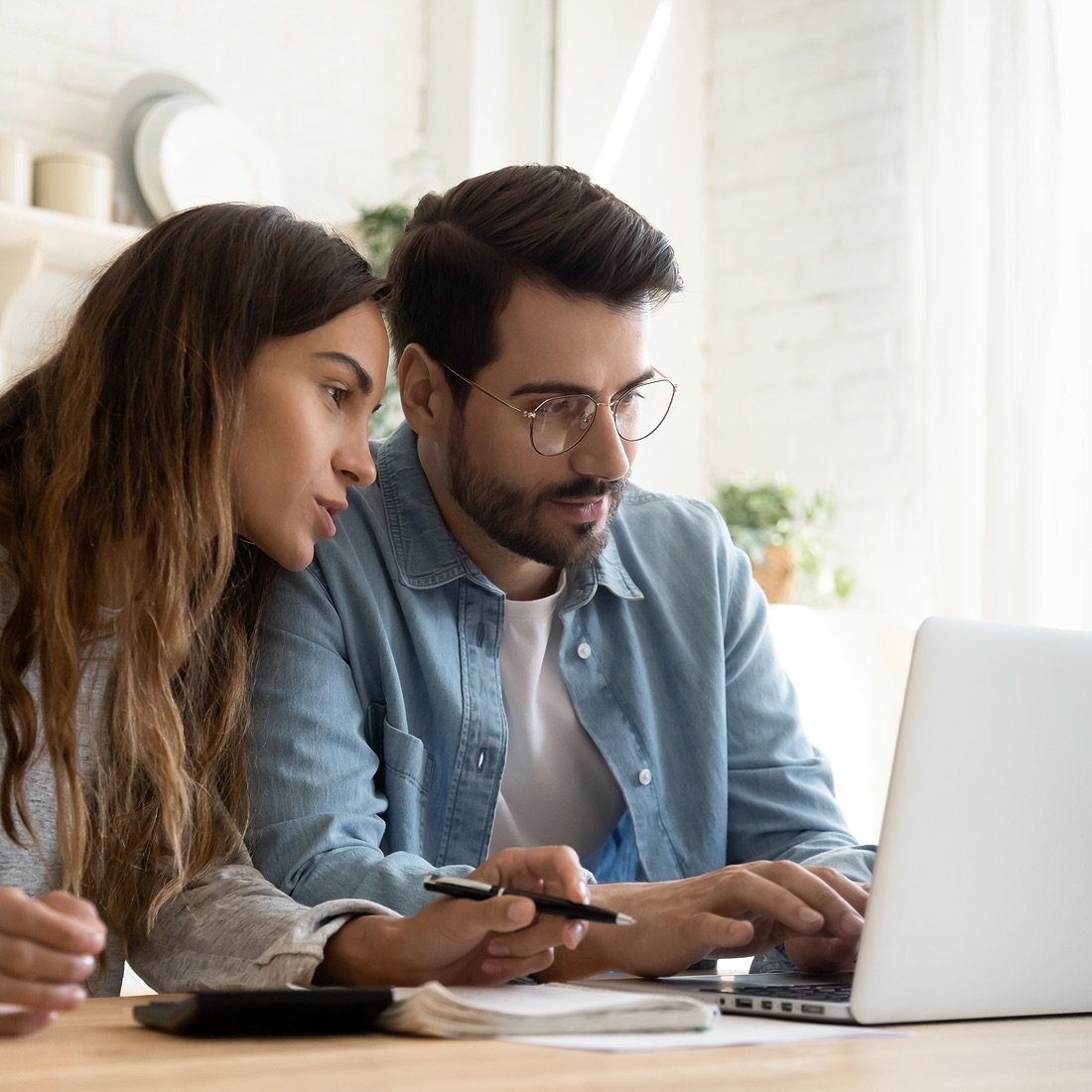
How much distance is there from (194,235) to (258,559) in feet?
1.01

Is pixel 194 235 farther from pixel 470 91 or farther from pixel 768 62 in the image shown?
pixel 768 62

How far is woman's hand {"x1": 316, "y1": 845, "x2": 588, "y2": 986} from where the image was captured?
96 centimetres

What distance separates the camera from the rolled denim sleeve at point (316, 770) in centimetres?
122

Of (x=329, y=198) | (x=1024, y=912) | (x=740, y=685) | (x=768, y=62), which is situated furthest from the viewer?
(x=768, y=62)

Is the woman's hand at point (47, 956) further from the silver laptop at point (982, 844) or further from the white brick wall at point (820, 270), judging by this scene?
the white brick wall at point (820, 270)

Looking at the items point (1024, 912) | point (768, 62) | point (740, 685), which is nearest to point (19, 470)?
point (740, 685)

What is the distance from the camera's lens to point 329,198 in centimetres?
371

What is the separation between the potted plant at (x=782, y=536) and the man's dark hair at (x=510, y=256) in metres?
1.69

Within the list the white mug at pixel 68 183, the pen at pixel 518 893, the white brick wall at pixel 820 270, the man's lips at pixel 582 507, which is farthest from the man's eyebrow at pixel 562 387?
the white brick wall at pixel 820 270

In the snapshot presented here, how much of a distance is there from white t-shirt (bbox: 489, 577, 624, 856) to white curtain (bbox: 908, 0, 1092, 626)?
1.81 meters

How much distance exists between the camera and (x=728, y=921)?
3.49 ft

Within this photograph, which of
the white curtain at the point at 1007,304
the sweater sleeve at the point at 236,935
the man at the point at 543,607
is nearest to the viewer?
the sweater sleeve at the point at 236,935

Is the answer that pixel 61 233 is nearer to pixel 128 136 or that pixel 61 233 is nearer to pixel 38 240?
pixel 38 240

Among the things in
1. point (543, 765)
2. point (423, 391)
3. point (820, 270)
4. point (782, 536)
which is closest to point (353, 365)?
point (423, 391)
